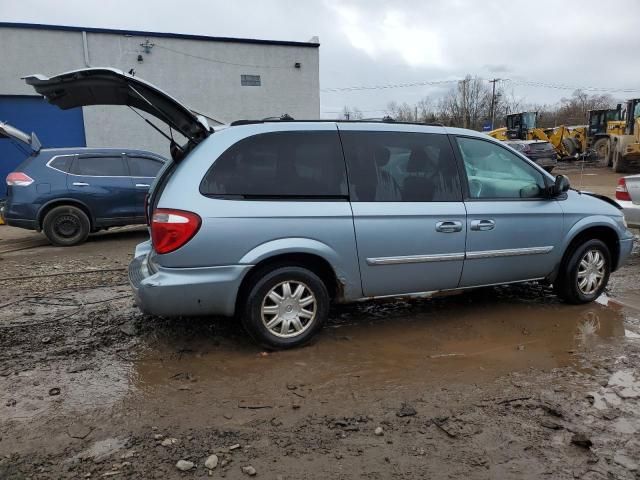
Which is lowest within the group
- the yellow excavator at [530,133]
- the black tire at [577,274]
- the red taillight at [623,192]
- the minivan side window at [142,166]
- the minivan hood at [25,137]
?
the black tire at [577,274]

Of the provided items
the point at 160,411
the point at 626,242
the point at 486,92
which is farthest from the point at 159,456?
the point at 486,92

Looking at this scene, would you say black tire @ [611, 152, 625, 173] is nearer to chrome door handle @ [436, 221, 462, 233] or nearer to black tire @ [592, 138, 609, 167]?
black tire @ [592, 138, 609, 167]

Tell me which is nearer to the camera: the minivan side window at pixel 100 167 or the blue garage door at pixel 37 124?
the minivan side window at pixel 100 167

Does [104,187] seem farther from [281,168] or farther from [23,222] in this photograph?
[281,168]

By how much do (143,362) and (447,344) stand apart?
2475 millimetres

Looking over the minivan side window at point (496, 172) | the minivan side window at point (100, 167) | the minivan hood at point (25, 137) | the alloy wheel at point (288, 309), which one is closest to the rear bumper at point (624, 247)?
the minivan side window at point (496, 172)

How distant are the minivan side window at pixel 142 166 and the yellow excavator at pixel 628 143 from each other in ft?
72.1

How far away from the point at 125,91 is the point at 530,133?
33139 mm

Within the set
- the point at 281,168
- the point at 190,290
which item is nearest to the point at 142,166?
the point at 281,168

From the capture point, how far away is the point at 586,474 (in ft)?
8.66

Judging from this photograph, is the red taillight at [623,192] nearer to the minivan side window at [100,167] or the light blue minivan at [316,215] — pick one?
the light blue minivan at [316,215]

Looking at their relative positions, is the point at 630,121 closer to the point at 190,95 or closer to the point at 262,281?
the point at 190,95

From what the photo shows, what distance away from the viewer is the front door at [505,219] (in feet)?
15.0

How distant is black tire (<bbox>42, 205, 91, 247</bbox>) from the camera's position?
873cm
